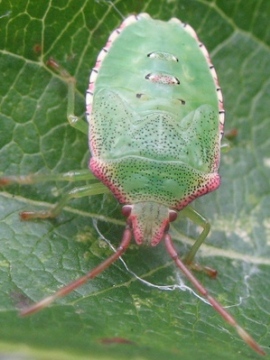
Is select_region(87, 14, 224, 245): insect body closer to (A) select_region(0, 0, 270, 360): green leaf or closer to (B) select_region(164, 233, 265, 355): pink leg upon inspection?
(B) select_region(164, 233, 265, 355): pink leg

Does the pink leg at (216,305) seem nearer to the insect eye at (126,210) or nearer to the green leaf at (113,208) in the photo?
the green leaf at (113,208)

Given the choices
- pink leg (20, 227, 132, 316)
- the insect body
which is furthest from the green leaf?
the insect body

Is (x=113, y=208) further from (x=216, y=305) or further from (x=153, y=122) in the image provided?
(x=216, y=305)

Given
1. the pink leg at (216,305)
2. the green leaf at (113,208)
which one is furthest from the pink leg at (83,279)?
the pink leg at (216,305)

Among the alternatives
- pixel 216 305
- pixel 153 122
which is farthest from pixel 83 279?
pixel 153 122

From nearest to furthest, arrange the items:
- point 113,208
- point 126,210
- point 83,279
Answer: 1. point 83,279
2. point 126,210
3. point 113,208
